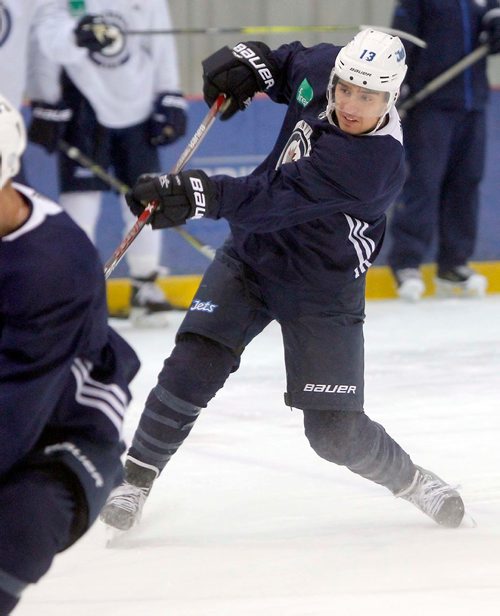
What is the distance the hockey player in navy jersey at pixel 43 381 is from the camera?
1724 millimetres

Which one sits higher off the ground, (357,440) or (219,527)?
(357,440)

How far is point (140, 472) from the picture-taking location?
8.83 ft

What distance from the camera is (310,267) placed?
8.78ft

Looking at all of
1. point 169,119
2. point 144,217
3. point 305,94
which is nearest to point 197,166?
point 169,119

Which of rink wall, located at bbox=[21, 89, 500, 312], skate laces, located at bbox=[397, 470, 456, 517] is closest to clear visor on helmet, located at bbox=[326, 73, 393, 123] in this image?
skate laces, located at bbox=[397, 470, 456, 517]

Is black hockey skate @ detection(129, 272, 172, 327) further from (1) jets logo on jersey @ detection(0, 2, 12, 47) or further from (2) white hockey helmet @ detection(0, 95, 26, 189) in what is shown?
(2) white hockey helmet @ detection(0, 95, 26, 189)

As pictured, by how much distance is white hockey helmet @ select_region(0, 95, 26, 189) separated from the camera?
1.71 m

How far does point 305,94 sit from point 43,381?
120cm

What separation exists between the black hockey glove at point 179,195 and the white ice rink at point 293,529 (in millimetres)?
635

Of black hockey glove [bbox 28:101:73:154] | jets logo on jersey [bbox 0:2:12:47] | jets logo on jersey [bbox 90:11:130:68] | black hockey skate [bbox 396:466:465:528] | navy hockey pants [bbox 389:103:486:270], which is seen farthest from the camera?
navy hockey pants [bbox 389:103:486:270]

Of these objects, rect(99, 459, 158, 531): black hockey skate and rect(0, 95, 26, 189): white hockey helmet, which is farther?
rect(99, 459, 158, 531): black hockey skate

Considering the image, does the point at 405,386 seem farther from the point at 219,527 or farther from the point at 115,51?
the point at 115,51

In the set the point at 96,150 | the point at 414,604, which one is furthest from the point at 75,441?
the point at 96,150

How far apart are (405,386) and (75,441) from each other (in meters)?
2.41
